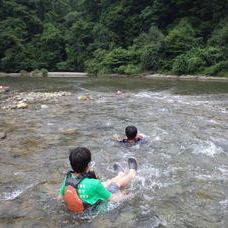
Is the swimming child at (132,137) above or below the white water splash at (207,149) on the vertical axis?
above

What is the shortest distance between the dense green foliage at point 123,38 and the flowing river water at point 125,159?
74.2 ft

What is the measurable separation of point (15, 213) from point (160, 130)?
15.3 ft

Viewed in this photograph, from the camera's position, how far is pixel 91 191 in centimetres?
316

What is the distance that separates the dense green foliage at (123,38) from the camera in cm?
3225

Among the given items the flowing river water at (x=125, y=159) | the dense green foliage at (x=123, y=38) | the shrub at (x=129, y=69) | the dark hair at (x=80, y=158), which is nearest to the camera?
the dark hair at (x=80, y=158)

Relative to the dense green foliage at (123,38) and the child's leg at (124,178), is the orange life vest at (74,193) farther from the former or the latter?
the dense green foliage at (123,38)

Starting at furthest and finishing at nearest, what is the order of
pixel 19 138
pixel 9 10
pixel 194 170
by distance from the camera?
1. pixel 9 10
2. pixel 19 138
3. pixel 194 170

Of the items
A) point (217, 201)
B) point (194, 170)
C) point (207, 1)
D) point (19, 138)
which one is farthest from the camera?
point (207, 1)

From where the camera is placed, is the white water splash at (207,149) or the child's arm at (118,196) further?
the white water splash at (207,149)

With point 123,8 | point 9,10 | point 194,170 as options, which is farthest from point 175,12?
point 194,170

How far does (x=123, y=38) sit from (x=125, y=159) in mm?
42857

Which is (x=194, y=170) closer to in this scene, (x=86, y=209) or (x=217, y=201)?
(x=217, y=201)

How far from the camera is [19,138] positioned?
6625 millimetres

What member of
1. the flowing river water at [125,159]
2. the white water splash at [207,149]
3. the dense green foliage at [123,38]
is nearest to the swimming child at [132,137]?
the flowing river water at [125,159]
